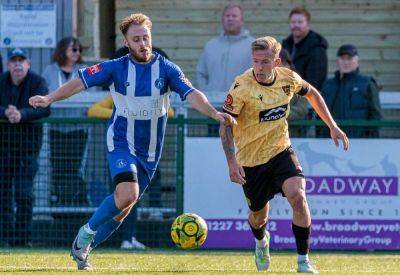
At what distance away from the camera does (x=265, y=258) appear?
10.8 m

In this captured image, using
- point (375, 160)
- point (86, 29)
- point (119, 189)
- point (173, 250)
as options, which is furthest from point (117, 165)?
point (86, 29)

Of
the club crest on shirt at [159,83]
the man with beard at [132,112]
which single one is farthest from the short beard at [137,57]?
the club crest on shirt at [159,83]

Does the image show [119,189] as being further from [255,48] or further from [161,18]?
[161,18]

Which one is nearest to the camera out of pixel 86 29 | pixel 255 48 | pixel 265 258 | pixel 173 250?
pixel 255 48

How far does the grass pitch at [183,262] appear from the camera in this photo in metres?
10.4

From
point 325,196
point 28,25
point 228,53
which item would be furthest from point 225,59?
point 28,25

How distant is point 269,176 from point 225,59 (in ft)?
13.9

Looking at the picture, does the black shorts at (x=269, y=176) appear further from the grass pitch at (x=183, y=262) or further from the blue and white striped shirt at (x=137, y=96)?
the blue and white striped shirt at (x=137, y=96)

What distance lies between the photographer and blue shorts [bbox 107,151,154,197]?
10.4 meters

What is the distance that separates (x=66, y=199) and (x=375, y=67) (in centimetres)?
528

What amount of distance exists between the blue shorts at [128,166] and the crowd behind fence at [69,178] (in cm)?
291

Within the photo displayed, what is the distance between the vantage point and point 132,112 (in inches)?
414

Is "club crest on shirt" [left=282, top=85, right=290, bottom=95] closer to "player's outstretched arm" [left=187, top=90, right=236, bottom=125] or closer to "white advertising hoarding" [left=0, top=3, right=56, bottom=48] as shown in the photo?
"player's outstretched arm" [left=187, top=90, right=236, bottom=125]

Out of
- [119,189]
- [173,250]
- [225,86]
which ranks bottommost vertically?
[173,250]
